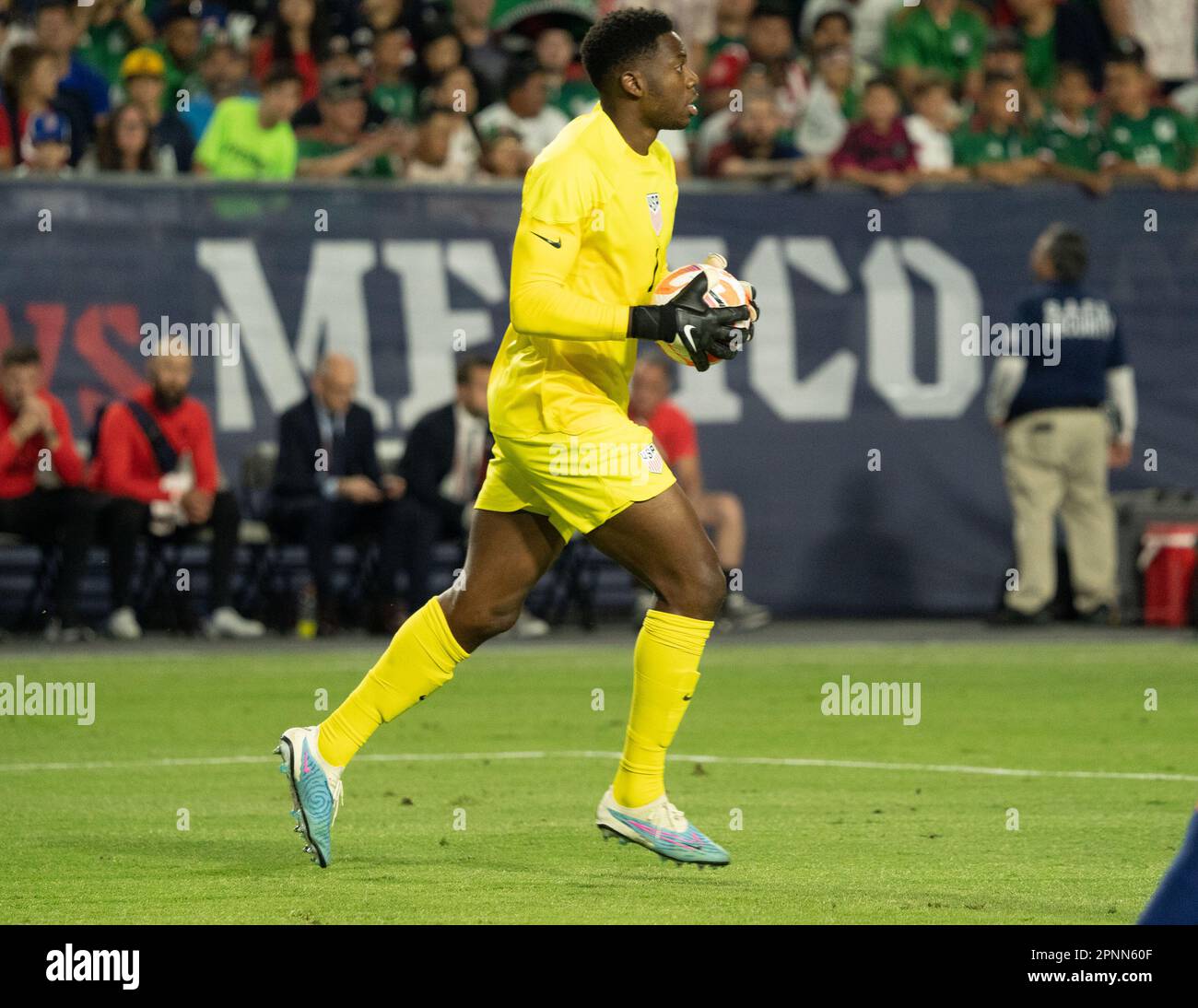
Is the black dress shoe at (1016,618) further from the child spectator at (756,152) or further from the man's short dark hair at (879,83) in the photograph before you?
the man's short dark hair at (879,83)

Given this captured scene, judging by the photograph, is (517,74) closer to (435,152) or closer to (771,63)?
(435,152)

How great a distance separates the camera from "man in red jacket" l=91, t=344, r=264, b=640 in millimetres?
16000

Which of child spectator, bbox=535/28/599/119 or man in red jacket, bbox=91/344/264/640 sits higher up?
child spectator, bbox=535/28/599/119

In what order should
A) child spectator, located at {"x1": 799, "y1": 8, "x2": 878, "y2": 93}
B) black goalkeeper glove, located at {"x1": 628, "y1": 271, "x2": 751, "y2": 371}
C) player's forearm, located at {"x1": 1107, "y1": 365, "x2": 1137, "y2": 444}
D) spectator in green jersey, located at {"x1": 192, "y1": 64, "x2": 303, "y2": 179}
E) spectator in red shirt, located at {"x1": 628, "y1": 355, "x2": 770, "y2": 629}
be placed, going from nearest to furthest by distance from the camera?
black goalkeeper glove, located at {"x1": 628, "y1": 271, "x2": 751, "y2": 371}, spectator in red shirt, located at {"x1": 628, "y1": 355, "x2": 770, "y2": 629}, player's forearm, located at {"x1": 1107, "y1": 365, "x2": 1137, "y2": 444}, spectator in green jersey, located at {"x1": 192, "y1": 64, "x2": 303, "y2": 179}, child spectator, located at {"x1": 799, "y1": 8, "x2": 878, "y2": 93}

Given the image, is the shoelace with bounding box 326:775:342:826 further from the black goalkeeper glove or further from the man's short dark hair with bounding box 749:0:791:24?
the man's short dark hair with bounding box 749:0:791:24

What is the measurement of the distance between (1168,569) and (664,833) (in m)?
10.5

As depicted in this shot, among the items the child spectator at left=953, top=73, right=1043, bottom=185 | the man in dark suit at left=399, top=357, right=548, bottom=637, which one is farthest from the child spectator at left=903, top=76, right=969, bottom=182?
the man in dark suit at left=399, top=357, right=548, bottom=637

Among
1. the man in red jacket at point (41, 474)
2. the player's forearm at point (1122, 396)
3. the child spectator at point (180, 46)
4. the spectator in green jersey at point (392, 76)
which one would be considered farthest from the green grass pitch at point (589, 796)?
the child spectator at point (180, 46)

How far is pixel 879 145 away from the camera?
59.6ft

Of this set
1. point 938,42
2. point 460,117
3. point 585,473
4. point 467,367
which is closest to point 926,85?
point 938,42

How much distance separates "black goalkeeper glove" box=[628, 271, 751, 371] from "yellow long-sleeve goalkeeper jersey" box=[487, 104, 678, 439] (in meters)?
0.07

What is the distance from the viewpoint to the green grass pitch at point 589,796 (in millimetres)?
6988
